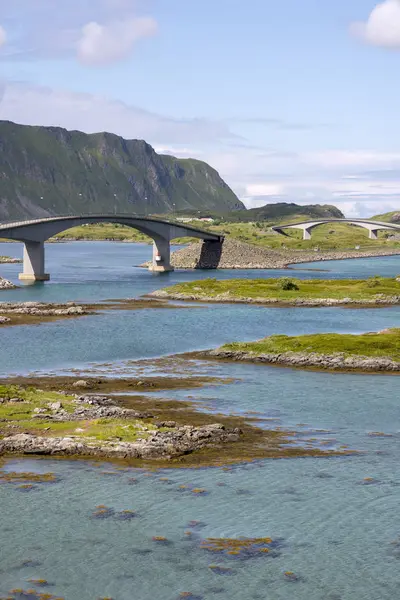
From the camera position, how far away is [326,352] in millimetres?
82062

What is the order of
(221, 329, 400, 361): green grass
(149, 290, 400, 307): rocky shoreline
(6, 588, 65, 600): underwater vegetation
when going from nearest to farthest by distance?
1. (6, 588, 65, 600): underwater vegetation
2. (221, 329, 400, 361): green grass
3. (149, 290, 400, 307): rocky shoreline

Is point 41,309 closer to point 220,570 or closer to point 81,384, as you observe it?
point 81,384

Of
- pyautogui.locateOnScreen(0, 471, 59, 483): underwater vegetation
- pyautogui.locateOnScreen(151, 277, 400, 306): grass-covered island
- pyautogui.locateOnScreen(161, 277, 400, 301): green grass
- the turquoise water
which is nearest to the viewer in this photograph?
the turquoise water

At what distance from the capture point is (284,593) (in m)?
33.2

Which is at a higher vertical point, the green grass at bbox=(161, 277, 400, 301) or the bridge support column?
the bridge support column

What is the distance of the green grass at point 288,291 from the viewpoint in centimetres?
14388

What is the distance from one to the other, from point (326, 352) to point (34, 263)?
11164cm

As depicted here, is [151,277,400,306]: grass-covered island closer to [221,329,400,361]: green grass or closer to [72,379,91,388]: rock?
[221,329,400,361]: green grass

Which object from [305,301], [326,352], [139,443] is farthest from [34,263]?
[139,443]

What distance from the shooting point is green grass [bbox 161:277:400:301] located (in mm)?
143875

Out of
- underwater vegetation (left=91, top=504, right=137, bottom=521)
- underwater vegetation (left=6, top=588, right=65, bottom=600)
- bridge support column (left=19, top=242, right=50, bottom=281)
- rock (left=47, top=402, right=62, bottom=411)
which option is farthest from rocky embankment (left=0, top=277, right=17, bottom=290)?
underwater vegetation (left=6, top=588, right=65, bottom=600)

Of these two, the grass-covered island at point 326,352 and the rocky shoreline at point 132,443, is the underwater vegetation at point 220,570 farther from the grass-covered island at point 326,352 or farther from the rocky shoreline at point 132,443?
the grass-covered island at point 326,352

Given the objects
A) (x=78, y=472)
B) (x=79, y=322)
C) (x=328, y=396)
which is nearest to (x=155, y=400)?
(x=328, y=396)

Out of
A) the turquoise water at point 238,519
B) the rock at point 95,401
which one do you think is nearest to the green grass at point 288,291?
the turquoise water at point 238,519
